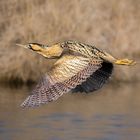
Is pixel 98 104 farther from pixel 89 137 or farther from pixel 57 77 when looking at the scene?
pixel 57 77

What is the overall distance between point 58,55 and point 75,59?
27 cm

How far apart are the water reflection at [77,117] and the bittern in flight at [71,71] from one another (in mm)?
4742

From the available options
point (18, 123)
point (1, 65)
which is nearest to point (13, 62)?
point (1, 65)

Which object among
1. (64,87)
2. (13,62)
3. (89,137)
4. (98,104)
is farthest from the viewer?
(13,62)

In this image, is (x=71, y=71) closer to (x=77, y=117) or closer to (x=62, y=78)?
(x=62, y=78)

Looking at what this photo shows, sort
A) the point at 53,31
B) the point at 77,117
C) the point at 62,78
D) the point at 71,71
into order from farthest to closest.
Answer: the point at 53,31
the point at 77,117
the point at 71,71
the point at 62,78

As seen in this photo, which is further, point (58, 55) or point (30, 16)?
point (30, 16)

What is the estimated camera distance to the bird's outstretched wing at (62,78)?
39.5 feet

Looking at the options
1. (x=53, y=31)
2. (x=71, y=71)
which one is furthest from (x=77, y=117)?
(x=71, y=71)

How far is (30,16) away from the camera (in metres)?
23.7

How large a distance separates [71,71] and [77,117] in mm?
7305

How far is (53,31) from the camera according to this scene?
2330cm

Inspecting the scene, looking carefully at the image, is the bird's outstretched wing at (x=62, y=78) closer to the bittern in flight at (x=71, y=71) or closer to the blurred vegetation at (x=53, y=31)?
the bittern in flight at (x=71, y=71)

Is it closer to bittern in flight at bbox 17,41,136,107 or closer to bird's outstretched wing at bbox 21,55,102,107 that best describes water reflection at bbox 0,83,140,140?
bittern in flight at bbox 17,41,136,107
